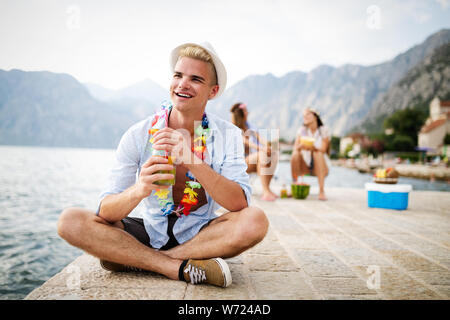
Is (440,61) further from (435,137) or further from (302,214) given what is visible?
(302,214)

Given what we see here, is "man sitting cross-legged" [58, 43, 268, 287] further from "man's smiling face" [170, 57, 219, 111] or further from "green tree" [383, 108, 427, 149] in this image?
"green tree" [383, 108, 427, 149]

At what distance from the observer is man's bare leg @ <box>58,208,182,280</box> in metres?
1.78

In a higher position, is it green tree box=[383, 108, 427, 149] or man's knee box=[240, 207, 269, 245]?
green tree box=[383, 108, 427, 149]

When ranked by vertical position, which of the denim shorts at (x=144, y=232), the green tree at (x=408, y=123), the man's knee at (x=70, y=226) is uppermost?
the green tree at (x=408, y=123)

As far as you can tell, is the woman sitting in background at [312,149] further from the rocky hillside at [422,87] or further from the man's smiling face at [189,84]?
the rocky hillside at [422,87]

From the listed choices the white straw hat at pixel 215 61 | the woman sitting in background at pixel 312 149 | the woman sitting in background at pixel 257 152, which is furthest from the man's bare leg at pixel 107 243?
the woman sitting in background at pixel 312 149

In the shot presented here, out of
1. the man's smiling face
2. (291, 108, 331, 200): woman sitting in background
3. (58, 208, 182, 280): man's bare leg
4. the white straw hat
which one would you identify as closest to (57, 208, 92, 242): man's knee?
(58, 208, 182, 280): man's bare leg

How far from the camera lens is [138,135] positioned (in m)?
2.01

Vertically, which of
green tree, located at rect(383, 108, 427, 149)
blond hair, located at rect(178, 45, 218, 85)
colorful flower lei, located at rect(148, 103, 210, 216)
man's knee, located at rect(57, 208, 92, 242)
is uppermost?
green tree, located at rect(383, 108, 427, 149)

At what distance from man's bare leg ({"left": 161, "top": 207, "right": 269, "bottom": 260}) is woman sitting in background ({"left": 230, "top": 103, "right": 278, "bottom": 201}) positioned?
3829 mm

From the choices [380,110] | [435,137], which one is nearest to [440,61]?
[380,110]

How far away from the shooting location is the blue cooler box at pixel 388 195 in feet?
16.9

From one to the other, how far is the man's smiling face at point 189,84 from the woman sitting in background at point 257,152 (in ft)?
12.1

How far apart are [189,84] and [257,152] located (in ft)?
12.8
